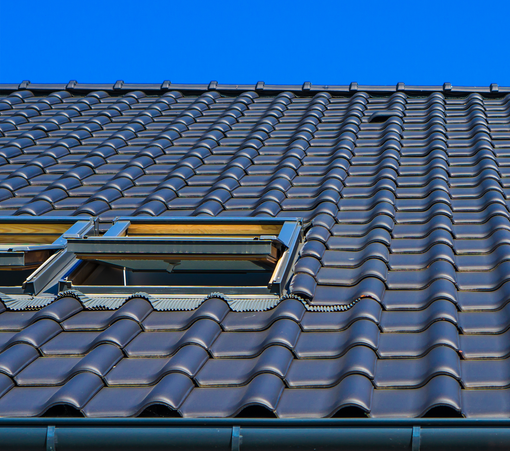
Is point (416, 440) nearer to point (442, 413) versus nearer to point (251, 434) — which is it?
point (442, 413)

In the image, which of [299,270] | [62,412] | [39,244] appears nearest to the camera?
[62,412]

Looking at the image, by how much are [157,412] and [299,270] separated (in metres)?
1.61

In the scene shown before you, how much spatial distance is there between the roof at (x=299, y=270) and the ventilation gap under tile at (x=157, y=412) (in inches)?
0.5

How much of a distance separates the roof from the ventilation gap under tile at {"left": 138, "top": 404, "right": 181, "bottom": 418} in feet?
0.04

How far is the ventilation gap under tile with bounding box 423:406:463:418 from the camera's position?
2.77 meters

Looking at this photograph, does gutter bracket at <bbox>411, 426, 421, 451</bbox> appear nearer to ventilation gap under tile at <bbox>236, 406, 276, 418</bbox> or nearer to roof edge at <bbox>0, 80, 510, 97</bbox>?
ventilation gap under tile at <bbox>236, 406, 276, 418</bbox>

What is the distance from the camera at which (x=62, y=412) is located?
9.93 feet

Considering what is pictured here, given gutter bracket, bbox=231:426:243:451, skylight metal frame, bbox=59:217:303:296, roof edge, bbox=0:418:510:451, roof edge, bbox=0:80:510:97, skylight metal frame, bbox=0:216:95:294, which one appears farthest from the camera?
roof edge, bbox=0:80:510:97

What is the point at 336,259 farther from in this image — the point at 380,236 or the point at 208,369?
the point at 208,369

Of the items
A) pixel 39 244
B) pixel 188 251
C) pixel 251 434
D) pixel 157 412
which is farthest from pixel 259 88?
pixel 251 434

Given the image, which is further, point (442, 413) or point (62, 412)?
point (62, 412)

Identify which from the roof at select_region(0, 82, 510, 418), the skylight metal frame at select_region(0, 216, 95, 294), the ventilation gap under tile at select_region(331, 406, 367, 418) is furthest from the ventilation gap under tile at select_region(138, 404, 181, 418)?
the skylight metal frame at select_region(0, 216, 95, 294)

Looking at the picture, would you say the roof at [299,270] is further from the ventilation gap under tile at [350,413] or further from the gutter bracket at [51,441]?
the gutter bracket at [51,441]

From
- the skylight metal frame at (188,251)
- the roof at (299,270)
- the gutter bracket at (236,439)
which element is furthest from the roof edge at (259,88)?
the gutter bracket at (236,439)
